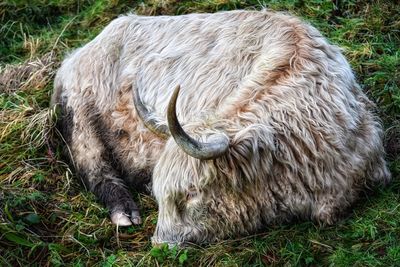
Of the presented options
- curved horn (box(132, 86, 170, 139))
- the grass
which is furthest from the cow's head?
the grass

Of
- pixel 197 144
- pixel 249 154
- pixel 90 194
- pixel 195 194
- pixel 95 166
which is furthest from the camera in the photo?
pixel 95 166

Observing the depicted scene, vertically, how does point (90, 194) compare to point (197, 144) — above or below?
below

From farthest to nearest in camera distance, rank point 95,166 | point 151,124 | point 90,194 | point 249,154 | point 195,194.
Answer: point 95,166 < point 90,194 < point 151,124 < point 195,194 < point 249,154

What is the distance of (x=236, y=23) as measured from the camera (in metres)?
5.25

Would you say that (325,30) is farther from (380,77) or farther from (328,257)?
(328,257)

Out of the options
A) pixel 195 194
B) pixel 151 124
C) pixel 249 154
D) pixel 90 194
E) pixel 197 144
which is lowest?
pixel 90 194

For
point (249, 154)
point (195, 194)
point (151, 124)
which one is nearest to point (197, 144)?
point (249, 154)

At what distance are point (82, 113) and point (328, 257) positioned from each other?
7.68ft

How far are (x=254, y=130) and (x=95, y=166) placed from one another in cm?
178

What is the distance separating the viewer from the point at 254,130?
4.29m

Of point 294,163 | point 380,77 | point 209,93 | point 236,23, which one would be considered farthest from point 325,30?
point 294,163

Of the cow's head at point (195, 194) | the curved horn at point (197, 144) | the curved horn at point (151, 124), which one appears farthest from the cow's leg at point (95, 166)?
the curved horn at point (197, 144)

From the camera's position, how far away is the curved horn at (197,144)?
153 inches

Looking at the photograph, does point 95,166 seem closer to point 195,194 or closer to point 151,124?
point 151,124
